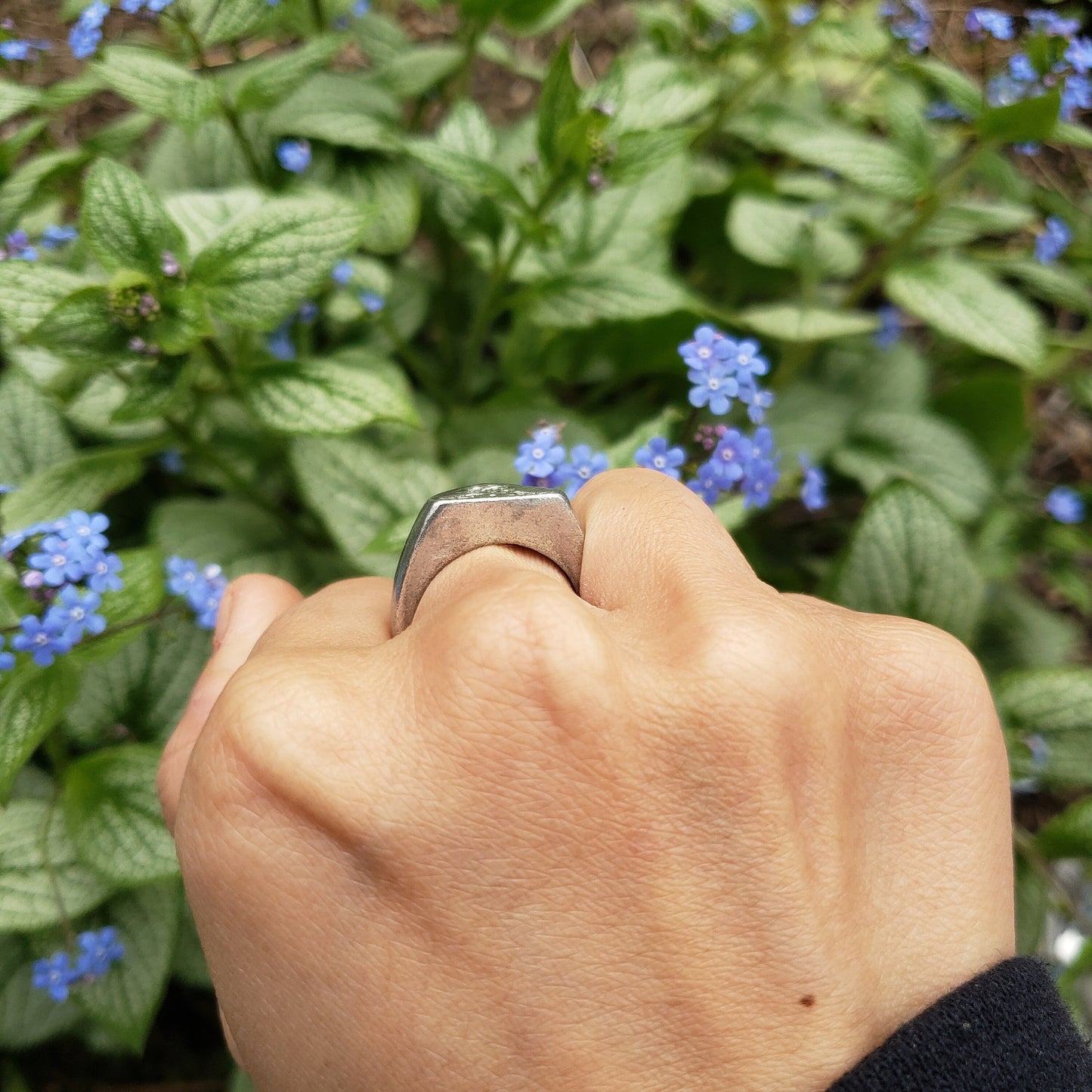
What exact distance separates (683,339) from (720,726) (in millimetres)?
1825

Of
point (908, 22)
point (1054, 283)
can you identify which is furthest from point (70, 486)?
point (1054, 283)

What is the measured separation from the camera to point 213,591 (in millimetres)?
1969

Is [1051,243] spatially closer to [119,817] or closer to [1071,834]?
[1071,834]

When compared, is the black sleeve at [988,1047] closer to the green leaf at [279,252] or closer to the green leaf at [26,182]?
the green leaf at [279,252]

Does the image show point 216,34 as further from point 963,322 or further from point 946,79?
point 963,322

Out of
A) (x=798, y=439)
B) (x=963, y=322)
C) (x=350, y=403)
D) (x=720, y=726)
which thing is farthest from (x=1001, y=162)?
(x=720, y=726)

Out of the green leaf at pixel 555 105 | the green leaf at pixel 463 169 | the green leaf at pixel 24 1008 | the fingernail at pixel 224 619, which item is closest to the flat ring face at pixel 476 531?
the fingernail at pixel 224 619

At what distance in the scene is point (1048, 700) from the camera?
2.34m

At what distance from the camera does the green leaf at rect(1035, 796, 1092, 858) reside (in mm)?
2250

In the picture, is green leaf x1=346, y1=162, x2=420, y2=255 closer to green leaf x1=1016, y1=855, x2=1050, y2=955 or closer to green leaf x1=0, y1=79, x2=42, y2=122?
green leaf x1=0, y1=79, x2=42, y2=122

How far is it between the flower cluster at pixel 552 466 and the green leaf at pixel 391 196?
1.12m

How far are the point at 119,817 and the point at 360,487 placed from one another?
0.92m

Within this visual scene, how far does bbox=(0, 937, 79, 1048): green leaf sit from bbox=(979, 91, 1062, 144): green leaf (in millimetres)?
3272

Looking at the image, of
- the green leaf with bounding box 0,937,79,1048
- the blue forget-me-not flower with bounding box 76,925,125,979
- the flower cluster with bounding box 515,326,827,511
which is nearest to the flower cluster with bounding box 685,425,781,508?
the flower cluster with bounding box 515,326,827,511
